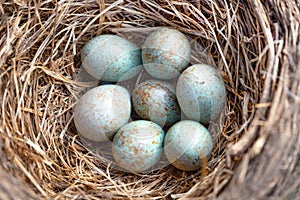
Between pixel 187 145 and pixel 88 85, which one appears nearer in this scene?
pixel 187 145

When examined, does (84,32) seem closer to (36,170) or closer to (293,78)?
(36,170)

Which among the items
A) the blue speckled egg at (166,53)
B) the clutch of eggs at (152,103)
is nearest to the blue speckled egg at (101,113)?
the clutch of eggs at (152,103)

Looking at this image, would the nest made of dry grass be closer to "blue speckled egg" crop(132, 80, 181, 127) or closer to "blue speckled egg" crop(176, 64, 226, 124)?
"blue speckled egg" crop(176, 64, 226, 124)

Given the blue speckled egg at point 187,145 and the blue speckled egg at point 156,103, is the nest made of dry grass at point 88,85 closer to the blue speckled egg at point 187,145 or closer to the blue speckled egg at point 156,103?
the blue speckled egg at point 187,145

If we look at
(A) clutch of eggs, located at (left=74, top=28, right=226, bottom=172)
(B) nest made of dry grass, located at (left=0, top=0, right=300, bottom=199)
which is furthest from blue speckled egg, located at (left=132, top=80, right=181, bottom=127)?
(B) nest made of dry grass, located at (left=0, top=0, right=300, bottom=199)

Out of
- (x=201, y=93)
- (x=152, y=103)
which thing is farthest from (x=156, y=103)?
(x=201, y=93)

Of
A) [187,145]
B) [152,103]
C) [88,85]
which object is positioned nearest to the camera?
[187,145]

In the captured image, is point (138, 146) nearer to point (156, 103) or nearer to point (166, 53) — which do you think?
point (156, 103)
